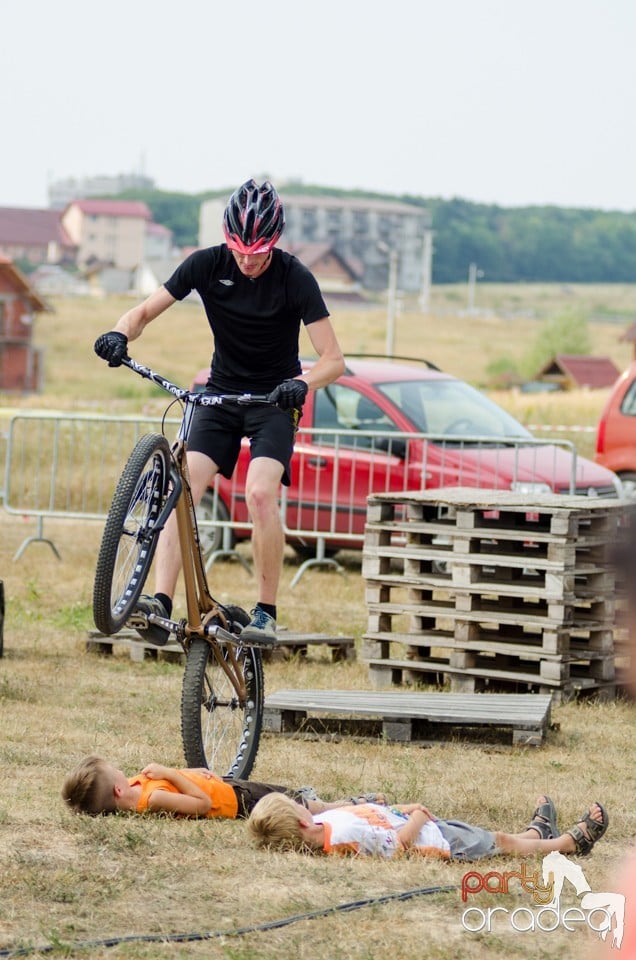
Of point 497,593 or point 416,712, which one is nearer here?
point 416,712

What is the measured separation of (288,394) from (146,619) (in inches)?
43.2

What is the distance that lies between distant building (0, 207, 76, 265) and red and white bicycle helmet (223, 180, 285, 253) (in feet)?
598

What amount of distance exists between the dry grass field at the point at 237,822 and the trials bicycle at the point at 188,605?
1.26 ft

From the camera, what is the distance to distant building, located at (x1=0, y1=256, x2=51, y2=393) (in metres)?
69.4

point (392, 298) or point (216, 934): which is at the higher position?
point (392, 298)

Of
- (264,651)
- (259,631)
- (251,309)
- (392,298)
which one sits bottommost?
(264,651)

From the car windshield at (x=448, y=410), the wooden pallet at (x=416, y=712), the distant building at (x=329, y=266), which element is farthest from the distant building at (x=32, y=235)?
the wooden pallet at (x=416, y=712)

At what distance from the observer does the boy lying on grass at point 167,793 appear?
217 inches

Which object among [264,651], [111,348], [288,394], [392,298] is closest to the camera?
[111,348]

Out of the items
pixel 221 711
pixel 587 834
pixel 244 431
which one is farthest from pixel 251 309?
pixel 587 834

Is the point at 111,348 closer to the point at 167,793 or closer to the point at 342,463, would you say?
the point at 167,793

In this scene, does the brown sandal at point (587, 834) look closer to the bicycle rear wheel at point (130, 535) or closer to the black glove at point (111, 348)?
the bicycle rear wheel at point (130, 535)

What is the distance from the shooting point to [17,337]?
231ft

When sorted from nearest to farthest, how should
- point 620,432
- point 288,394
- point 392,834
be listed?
point 392,834 → point 288,394 → point 620,432
